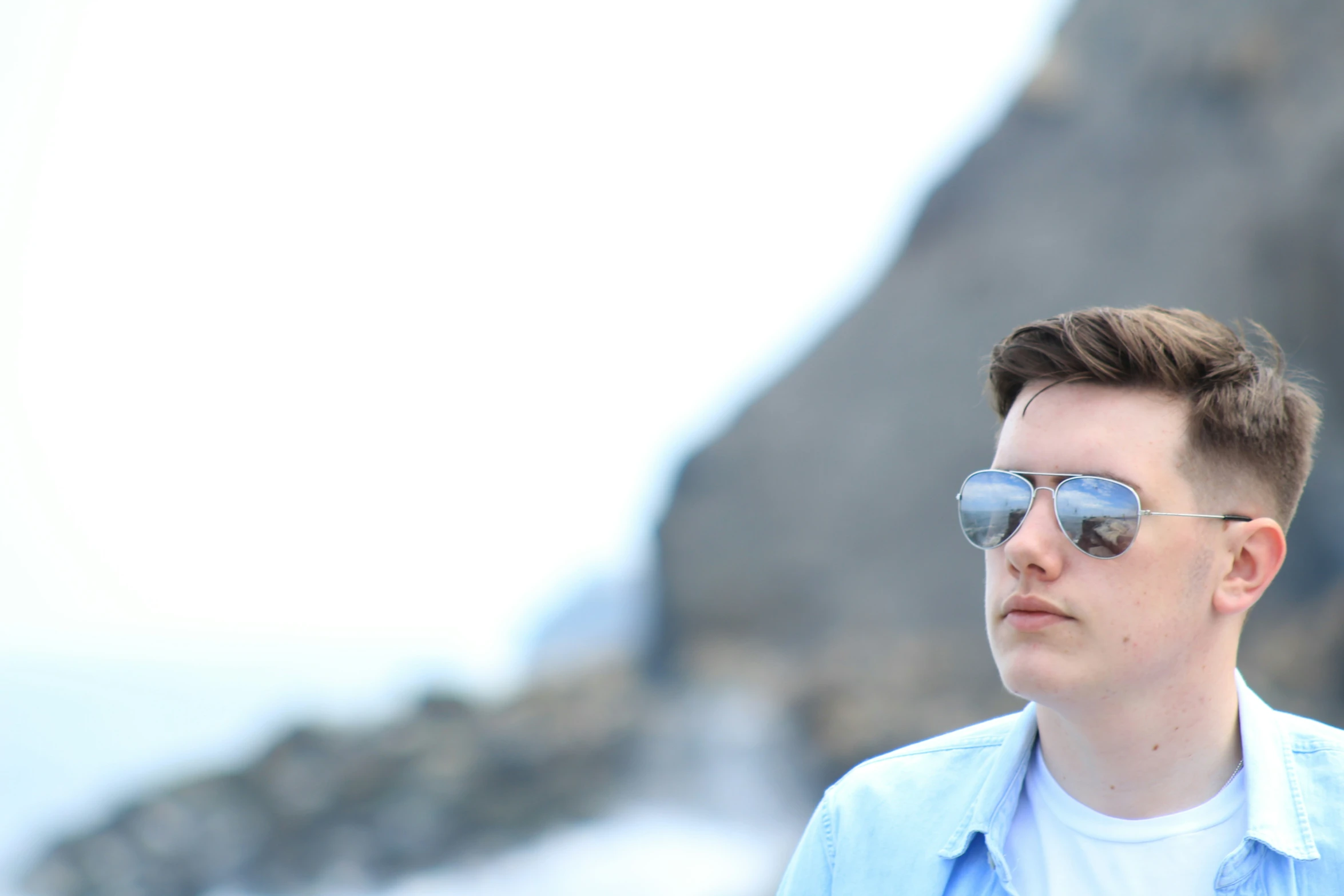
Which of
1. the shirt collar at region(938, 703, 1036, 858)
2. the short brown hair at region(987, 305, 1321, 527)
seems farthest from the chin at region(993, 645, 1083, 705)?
the short brown hair at region(987, 305, 1321, 527)

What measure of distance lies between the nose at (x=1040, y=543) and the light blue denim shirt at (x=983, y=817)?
25cm

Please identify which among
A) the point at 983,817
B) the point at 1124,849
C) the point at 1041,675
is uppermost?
the point at 1041,675

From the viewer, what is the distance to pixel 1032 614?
1.81m

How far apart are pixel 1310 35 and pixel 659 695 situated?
1355 cm

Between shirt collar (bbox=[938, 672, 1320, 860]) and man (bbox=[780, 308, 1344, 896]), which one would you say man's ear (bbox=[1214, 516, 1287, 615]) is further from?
shirt collar (bbox=[938, 672, 1320, 860])

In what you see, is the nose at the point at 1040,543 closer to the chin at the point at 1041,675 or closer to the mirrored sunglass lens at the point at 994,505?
the mirrored sunglass lens at the point at 994,505

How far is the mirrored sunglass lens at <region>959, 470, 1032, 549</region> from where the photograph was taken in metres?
1.87

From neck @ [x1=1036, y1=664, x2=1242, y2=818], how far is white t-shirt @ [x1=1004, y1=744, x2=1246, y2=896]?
2cm

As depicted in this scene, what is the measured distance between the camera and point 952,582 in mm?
17312

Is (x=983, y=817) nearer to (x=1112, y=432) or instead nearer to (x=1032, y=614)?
(x=1032, y=614)

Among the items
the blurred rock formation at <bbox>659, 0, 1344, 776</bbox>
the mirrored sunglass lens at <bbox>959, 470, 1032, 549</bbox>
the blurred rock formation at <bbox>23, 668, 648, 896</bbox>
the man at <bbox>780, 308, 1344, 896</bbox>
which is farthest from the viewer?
the blurred rock formation at <bbox>23, 668, 648, 896</bbox>

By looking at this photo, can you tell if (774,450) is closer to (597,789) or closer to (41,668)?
(597,789)

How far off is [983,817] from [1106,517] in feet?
1.70

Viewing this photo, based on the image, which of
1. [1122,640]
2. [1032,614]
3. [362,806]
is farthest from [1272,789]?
[362,806]
